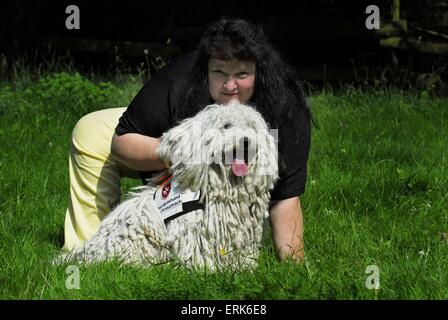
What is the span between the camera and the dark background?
8.84m

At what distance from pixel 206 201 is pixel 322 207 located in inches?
52.6

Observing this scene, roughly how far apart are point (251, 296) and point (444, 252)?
1168 millimetres

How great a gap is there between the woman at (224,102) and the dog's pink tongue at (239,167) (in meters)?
0.37

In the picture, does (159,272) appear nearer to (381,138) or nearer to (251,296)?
(251,296)

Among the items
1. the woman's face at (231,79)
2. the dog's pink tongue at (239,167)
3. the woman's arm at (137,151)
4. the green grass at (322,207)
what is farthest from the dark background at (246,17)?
the dog's pink tongue at (239,167)

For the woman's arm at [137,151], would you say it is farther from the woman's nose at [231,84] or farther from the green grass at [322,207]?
the green grass at [322,207]

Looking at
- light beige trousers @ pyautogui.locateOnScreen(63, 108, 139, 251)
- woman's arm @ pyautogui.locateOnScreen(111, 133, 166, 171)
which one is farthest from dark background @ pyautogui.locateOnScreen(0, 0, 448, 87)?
woman's arm @ pyautogui.locateOnScreen(111, 133, 166, 171)

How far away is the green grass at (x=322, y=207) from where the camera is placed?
3.00 meters

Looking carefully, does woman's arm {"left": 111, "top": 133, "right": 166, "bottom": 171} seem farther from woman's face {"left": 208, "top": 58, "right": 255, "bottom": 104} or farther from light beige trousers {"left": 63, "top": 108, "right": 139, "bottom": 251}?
woman's face {"left": 208, "top": 58, "right": 255, "bottom": 104}

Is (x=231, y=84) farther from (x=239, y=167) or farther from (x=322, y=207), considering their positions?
(x=322, y=207)

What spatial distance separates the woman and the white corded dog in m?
0.21

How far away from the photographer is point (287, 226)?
358 cm

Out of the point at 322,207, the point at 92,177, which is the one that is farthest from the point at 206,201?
the point at 322,207

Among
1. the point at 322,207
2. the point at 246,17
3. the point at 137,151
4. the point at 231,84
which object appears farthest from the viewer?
the point at 246,17
